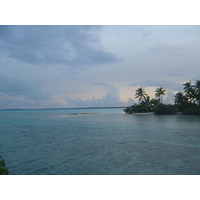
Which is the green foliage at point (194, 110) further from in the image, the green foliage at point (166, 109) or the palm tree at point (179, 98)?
the palm tree at point (179, 98)

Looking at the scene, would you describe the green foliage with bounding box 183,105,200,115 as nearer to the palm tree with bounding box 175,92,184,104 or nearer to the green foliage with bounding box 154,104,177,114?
the green foliage with bounding box 154,104,177,114

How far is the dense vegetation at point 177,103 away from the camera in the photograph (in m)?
63.2

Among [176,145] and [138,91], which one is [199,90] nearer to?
[138,91]

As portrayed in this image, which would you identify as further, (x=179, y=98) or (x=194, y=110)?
(x=179, y=98)

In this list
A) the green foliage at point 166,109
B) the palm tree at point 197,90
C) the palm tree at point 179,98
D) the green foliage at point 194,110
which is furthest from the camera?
the palm tree at point 179,98

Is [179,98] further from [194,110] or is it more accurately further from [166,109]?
[194,110]

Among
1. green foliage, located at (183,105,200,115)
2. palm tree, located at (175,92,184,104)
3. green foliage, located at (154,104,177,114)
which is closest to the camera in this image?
green foliage, located at (183,105,200,115)

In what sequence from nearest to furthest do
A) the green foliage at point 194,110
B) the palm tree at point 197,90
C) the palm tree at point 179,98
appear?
the green foliage at point 194,110 → the palm tree at point 197,90 → the palm tree at point 179,98

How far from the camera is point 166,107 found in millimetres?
68750

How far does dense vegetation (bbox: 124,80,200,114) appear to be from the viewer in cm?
6316

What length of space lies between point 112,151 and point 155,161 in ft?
13.0

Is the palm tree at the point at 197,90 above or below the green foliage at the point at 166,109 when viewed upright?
above

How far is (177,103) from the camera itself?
69812 mm

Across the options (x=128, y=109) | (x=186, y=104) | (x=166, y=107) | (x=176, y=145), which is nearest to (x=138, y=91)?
(x=128, y=109)
